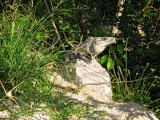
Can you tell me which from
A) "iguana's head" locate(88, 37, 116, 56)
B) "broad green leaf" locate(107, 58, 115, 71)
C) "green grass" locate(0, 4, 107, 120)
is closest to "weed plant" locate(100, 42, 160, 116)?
"broad green leaf" locate(107, 58, 115, 71)

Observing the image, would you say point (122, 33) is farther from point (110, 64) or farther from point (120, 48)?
point (110, 64)

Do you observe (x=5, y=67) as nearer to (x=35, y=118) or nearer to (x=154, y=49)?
(x=35, y=118)

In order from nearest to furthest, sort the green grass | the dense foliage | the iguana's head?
1. the green grass
2. the iguana's head
3. the dense foliage

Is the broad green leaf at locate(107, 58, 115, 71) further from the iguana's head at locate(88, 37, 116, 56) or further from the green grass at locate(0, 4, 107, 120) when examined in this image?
the green grass at locate(0, 4, 107, 120)

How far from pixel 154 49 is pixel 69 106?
175cm

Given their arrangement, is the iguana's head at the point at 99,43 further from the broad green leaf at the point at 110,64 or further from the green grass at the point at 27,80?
the green grass at the point at 27,80

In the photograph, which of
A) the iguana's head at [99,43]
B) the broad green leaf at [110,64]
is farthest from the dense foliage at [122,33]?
the iguana's head at [99,43]

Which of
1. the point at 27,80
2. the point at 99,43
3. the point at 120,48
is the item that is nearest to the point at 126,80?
the point at 120,48

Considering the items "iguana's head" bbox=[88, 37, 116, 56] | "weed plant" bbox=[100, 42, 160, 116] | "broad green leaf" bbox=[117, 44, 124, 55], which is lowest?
"weed plant" bbox=[100, 42, 160, 116]

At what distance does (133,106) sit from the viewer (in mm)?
4246

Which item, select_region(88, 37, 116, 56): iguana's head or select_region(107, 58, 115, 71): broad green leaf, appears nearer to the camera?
select_region(88, 37, 116, 56): iguana's head

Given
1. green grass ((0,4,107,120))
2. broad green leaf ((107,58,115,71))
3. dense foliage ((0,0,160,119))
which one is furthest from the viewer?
broad green leaf ((107,58,115,71))

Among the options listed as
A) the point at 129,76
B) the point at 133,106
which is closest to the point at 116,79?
the point at 129,76

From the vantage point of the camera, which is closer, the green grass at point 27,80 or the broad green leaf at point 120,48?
the green grass at point 27,80
